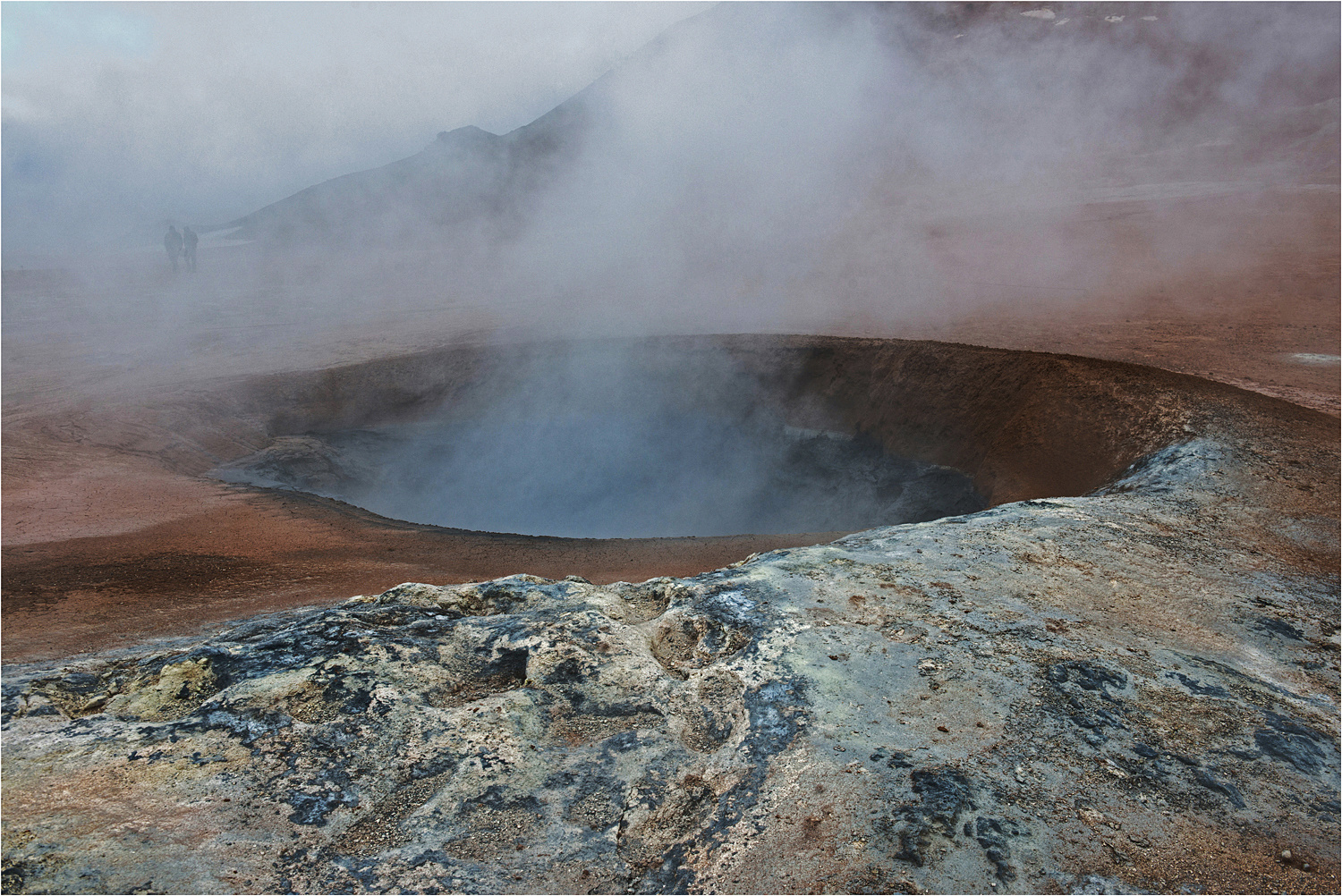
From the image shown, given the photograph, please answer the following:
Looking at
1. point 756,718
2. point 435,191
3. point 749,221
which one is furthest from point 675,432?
point 435,191

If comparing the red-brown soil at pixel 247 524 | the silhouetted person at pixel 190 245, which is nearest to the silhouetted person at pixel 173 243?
the silhouetted person at pixel 190 245

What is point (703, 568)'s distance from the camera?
5.12m

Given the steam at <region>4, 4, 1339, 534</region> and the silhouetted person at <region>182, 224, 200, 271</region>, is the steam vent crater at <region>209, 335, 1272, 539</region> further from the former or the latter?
the silhouetted person at <region>182, 224, 200, 271</region>

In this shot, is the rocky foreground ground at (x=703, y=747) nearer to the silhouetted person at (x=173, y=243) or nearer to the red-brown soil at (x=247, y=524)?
the red-brown soil at (x=247, y=524)

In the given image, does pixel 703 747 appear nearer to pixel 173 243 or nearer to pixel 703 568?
pixel 703 568

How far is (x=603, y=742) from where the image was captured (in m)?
2.02

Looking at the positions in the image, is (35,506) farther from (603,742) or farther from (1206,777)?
(1206,777)

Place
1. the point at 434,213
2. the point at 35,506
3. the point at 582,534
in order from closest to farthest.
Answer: the point at 35,506, the point at 582,534, the point at 434,213

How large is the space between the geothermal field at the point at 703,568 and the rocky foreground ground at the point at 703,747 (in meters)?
0.01

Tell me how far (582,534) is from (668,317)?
15.6 ft

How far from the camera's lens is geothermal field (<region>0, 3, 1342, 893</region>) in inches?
68.2

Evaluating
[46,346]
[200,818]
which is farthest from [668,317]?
[200,818]

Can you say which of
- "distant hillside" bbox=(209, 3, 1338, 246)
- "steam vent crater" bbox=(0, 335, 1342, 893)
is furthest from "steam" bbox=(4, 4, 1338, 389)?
"steam vent crater" bbox=(0, 335, 1342, 893)

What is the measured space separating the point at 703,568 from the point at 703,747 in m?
3.10
